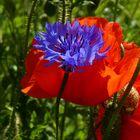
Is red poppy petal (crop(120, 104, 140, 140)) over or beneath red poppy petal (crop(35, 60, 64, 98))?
beneath

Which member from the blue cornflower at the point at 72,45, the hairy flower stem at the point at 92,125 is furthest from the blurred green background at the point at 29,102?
the blue cornflower at the point at 72,45

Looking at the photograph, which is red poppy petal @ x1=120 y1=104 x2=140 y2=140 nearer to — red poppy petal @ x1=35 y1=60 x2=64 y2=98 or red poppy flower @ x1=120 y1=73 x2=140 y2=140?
red poppy flower @ x1=120 y1=73 x2=140 y2=140

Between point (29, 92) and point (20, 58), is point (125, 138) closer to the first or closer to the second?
point (29, 92)

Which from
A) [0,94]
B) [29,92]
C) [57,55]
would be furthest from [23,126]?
[57,55]

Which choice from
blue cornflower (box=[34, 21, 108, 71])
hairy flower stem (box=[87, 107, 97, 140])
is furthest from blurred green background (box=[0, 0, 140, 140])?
blue cornflower (box=[34, 21, 108, 71])

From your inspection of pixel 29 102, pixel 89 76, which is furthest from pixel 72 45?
pixel 29 102

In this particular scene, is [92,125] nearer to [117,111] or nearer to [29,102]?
[117,111]

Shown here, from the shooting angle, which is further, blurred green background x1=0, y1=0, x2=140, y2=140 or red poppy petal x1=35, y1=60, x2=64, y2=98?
blurred green background x1=0, y1=0, x2=140, y2=140

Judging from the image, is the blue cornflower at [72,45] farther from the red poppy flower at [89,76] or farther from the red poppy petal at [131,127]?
the red poppy petal at [131,127]
